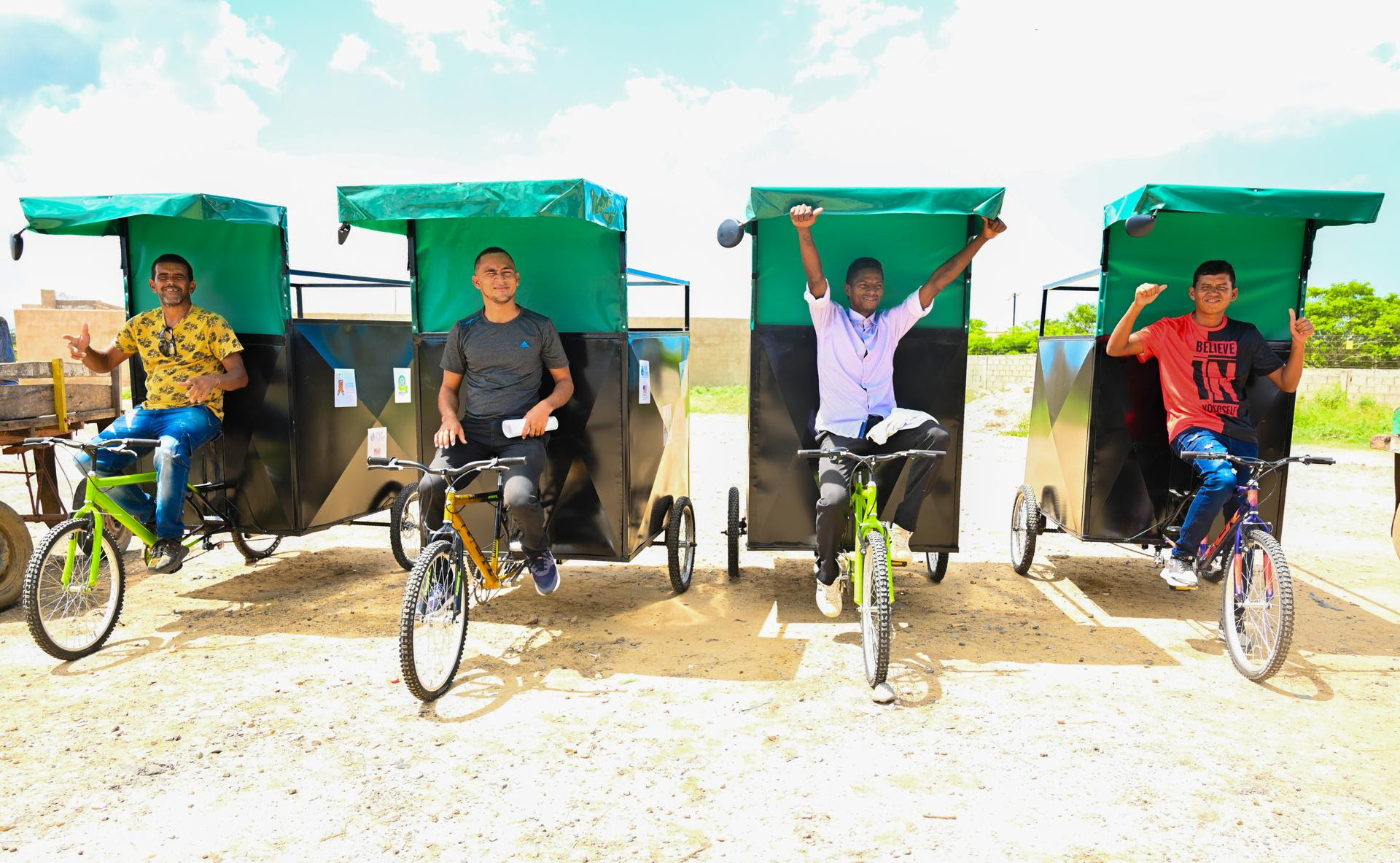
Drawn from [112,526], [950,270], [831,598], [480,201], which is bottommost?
[831,598]

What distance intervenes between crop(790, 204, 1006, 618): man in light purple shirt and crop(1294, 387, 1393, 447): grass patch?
1366 cm

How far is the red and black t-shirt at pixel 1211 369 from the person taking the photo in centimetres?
514

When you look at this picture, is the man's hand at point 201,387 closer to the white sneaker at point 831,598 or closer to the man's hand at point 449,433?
the man's hand at point 449,433

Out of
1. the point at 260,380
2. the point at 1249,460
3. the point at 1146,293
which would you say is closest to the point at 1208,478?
the point at 1249,460

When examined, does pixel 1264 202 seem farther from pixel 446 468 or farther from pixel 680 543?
pixel 446 468

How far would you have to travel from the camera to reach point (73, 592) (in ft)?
15.3

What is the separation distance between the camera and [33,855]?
2.90 metres

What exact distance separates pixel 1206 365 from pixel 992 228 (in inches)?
63.4

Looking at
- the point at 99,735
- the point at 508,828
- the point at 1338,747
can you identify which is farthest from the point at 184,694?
the point at 1338,747

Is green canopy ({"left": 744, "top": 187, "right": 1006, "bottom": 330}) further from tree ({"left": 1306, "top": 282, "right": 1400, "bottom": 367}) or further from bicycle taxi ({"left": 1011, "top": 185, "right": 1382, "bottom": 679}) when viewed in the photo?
tree ({"left": 1306, "top": 282, "right": 1400, "bottom": 367})

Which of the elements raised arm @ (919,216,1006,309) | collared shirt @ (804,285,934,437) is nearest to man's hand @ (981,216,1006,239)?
raised arm @ (919,216,1006,309)

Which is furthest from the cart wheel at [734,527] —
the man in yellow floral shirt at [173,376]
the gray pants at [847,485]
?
the man in yellow floral shirt at [173,376]

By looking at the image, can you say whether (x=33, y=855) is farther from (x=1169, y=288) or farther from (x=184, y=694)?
(x=1169, y=288)

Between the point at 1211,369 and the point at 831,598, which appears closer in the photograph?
the point at 831,598
